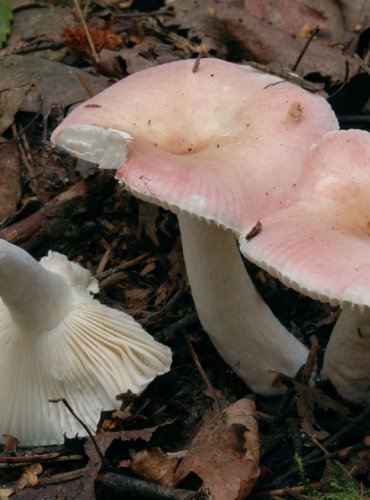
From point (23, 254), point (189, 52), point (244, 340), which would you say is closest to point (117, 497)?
point (244, 340)

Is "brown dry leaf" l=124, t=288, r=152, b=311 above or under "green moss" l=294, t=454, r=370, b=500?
under

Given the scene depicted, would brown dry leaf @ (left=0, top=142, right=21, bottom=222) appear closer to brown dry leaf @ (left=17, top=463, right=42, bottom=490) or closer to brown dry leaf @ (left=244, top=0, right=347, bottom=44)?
brown dry leaf @ (left=17, top=463, right=42, bottom=490)

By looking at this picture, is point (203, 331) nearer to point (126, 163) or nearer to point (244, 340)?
point (244, 340)

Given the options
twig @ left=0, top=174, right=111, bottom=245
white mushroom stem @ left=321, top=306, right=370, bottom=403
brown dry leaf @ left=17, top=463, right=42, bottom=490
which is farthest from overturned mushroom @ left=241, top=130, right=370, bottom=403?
twig @ left=0, top=174, right=111, bottom=245

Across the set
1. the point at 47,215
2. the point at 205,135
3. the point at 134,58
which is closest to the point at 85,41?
the point at 134,58

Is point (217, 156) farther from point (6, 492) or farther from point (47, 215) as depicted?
point (6, 492)
